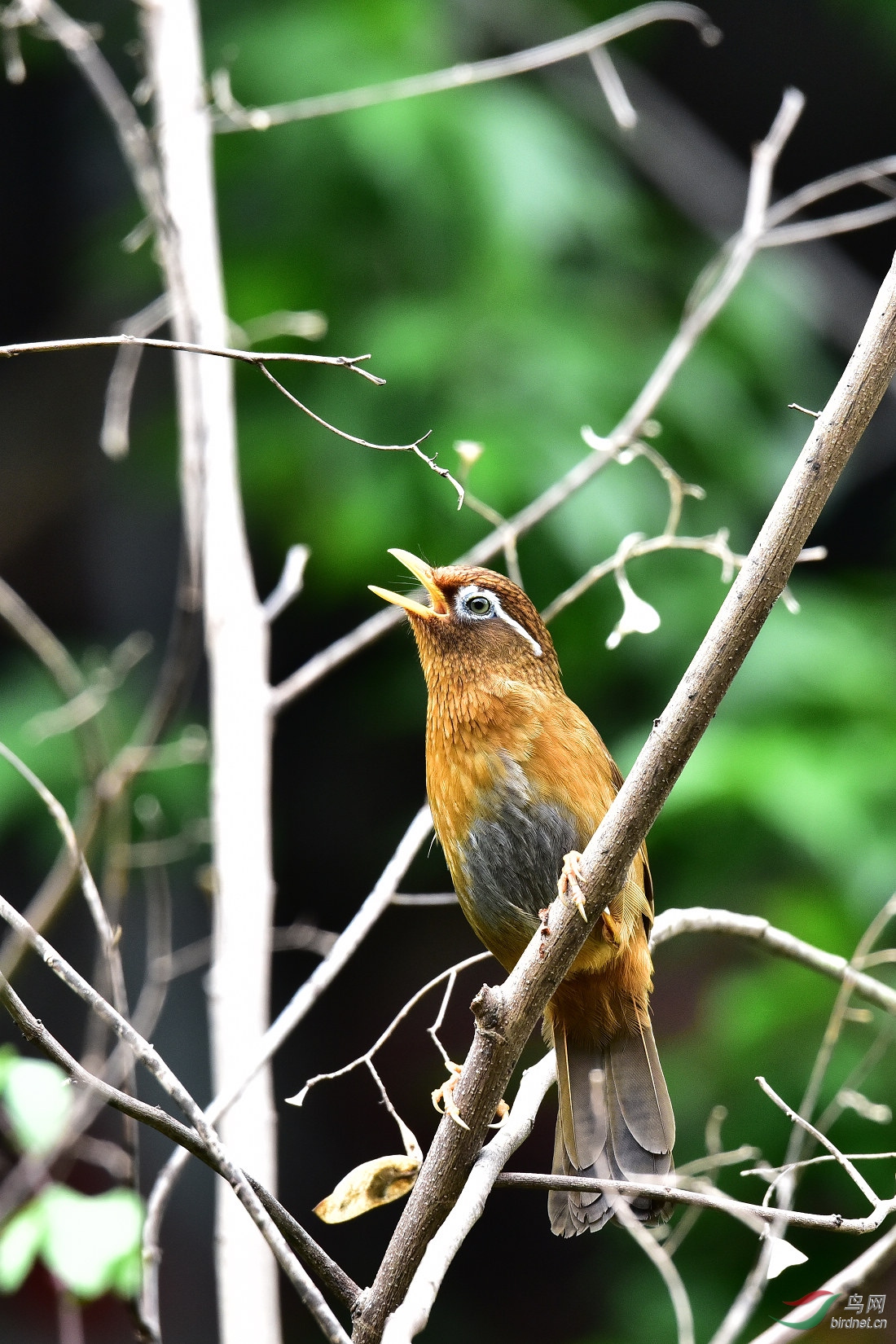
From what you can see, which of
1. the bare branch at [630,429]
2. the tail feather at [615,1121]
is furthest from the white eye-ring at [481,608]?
the tail feather at [615,1121]

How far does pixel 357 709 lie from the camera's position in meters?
5.20

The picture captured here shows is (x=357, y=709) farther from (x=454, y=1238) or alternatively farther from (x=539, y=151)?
(x=454, y=1238)

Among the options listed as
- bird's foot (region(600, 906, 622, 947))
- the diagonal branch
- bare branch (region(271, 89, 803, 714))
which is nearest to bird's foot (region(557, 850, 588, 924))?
the diagonal branch

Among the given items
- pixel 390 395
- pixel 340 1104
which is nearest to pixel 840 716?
pixel 390 395

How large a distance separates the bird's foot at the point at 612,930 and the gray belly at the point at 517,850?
151mm

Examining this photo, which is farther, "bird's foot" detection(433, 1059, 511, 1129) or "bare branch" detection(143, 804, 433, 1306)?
"bare branch" detection(143, 804, 433, 1306)

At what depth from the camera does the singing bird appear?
2.16m

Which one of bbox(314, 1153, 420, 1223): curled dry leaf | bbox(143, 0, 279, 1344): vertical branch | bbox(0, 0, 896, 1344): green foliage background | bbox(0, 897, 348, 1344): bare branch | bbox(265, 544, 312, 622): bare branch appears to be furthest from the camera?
bbox(0, 0, 896, 1344): green foliage background

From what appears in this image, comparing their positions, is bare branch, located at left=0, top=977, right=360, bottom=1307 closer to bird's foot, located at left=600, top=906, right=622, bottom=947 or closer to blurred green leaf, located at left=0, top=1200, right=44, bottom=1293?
blurred green leaf, located at left=0, top=1200, right=44, bottom=1293

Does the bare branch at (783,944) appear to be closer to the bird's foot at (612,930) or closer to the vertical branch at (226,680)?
the bird's foot at (612,930)

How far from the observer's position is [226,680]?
2.63m

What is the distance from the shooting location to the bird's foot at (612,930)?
2.09 meters

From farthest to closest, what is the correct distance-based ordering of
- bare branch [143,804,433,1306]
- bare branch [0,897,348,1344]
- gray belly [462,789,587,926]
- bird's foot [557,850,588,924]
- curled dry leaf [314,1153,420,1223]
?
gray belly [462,789,587,926], bare branch [143,804,433,1306], curled dry leaf [314,1153,420,1223], bird's foot [557,850,588,924], bare branch [0,897,348,1344]

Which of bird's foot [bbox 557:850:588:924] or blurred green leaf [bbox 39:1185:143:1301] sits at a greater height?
bird's foot [bbox 557:850:588:924]
